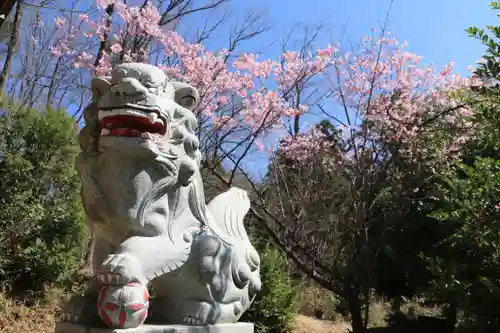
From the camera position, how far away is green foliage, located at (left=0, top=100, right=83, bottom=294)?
6.14 m

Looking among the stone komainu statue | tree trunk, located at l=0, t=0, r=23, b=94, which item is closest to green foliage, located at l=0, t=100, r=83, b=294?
tree trunk, located at l=0, t=0, r=23, b=94

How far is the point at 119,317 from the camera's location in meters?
2.01

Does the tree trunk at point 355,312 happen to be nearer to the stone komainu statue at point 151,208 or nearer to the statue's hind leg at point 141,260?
the stone komainu statue at point 151,208

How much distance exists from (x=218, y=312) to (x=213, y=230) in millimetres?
446

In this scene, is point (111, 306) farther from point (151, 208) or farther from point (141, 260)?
point (151, 208)

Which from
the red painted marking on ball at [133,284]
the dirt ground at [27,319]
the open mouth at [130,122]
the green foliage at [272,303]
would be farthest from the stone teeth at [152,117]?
the green foliage at [272,303]

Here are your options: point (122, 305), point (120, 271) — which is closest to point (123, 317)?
point (122, 305)

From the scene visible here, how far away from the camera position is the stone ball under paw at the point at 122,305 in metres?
2.00

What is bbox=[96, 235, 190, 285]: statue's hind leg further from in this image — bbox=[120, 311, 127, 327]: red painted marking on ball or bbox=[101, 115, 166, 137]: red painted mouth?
bbox=[101, 115, 166, 137]: red painted mouth

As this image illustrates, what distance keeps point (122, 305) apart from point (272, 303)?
496cm

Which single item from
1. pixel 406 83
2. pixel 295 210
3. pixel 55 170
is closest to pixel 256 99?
pixel 295 210

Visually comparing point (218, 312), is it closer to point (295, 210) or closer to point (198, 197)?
point (198, 197)

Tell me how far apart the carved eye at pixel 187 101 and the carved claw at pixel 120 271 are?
39.5 inches

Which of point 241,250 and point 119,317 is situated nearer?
point 119,317
